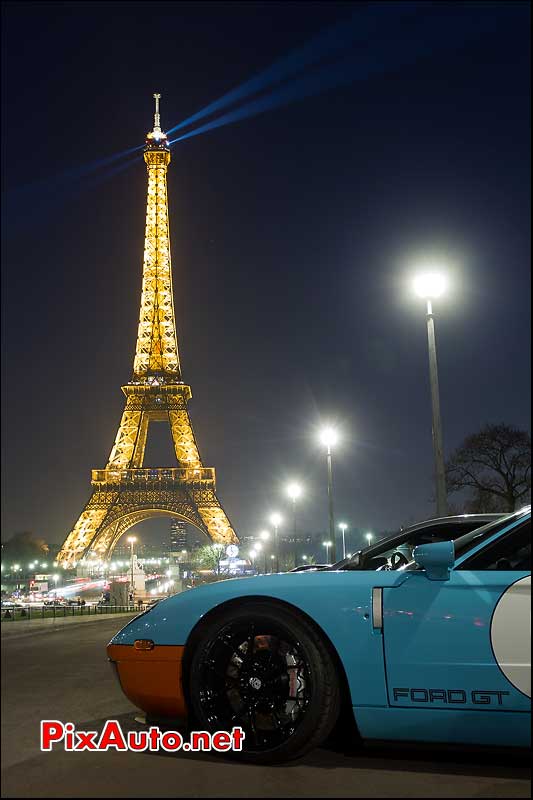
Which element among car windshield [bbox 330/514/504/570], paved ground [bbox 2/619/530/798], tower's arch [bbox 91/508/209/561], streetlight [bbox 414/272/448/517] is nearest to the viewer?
paved ground [bbox 2/619/530/798]

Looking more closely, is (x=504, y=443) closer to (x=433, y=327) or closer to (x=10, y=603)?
(x=433, y=327)

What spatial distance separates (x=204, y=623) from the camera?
3.40 metres

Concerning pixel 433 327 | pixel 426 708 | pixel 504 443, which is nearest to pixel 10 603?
pixel 426 708

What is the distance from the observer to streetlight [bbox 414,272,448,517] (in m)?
11.4

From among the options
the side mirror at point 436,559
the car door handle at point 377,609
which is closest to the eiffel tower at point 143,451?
the car door handle at point 377,609

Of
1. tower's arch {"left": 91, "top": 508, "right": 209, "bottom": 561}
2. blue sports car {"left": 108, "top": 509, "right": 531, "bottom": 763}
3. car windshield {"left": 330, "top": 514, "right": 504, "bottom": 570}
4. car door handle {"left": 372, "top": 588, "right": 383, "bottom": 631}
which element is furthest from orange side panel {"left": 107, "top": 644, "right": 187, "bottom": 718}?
tower's arch {"left": 91, "top": 508, "right": 209, "bottom": 561}

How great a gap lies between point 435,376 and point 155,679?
9485mm

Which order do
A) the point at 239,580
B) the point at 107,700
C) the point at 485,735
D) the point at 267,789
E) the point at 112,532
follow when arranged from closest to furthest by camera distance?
the point at 267,789
the point at 485,735
the point at 239,580
the point at 107,700
the point at 112,532

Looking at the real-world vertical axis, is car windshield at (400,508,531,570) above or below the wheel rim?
above

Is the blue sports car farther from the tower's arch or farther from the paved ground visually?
the tower's arch

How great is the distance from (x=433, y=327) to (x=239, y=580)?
9.82 m

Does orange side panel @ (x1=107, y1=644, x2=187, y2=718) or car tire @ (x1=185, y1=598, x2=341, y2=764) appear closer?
car tire @ (x1=185, y1=598, x2=341, y2=764)

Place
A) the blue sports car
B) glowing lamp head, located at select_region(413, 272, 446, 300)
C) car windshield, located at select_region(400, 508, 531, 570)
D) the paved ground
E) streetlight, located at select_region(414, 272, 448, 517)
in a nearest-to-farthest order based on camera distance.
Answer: the paved ground < the blue sports car < car windshield, located at select_region(400, 508, 531, 570) < streetlight, located at select_region(414, 272, 448, 517) < glowing lamp head, located at select_region(413, 272, 446, 300)

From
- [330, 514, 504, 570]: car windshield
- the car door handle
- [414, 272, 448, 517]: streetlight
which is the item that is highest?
[414, 272, 448, 517]: streetlight
